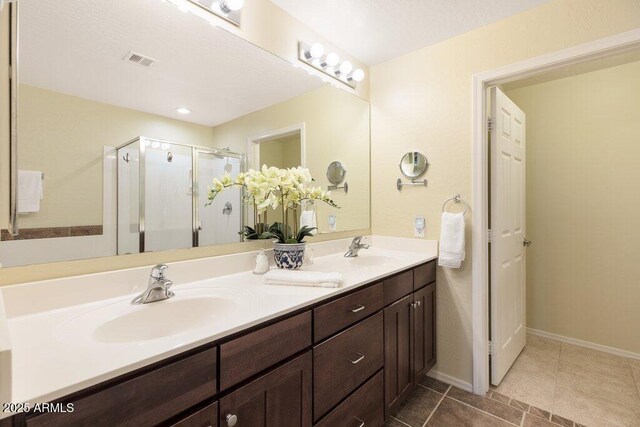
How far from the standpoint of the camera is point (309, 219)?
1.88m

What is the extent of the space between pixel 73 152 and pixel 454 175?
6.34 feet

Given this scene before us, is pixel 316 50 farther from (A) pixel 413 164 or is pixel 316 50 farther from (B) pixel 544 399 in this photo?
(B) pixel 544 399

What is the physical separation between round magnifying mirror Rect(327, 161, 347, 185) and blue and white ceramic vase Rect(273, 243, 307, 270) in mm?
737

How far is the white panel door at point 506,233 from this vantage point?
6.13 ft

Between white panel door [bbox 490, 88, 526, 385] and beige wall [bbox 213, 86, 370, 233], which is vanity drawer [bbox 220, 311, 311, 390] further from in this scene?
white panel door [bbox 490, 88, 526, 385]

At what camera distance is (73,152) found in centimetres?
103

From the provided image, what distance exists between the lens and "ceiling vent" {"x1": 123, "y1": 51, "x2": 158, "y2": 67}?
1.15m

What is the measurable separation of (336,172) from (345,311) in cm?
113

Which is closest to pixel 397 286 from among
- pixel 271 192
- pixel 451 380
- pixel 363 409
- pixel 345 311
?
pixel 345 311

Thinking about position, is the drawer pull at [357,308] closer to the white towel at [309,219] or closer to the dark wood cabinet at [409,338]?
the dark wood cabinet at [409,338]

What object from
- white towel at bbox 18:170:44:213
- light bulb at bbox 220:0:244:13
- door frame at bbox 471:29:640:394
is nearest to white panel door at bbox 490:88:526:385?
door frame at bbox 471:29:640:394

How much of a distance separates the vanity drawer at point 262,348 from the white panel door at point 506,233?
1.44 m

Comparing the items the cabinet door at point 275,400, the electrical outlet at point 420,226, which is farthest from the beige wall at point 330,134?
the cabinet door at point 275,400

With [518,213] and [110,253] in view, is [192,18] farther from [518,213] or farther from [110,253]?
[518,213]
